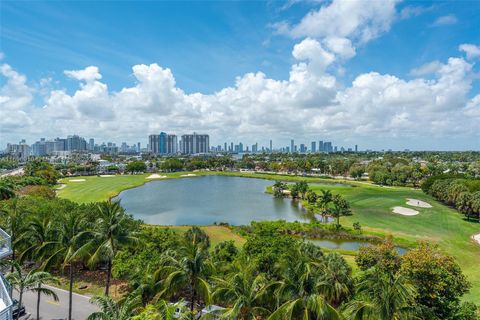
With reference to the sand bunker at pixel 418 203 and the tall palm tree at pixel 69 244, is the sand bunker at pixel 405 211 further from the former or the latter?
the tall palm tree at pixel 69 244

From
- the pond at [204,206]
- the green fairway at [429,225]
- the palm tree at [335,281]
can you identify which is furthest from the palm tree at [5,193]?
the green fairway at [429,225]

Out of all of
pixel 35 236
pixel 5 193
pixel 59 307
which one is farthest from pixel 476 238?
pixel 5 193

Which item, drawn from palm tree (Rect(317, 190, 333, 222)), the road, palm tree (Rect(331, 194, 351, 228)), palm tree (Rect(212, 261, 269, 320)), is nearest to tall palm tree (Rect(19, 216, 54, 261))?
the road

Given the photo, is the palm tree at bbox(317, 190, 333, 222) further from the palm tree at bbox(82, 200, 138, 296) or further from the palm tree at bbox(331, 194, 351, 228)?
the palm tree at bbox(82, 200, 138, 296)

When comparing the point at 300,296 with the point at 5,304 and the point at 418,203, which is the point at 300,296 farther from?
the point at 418,203

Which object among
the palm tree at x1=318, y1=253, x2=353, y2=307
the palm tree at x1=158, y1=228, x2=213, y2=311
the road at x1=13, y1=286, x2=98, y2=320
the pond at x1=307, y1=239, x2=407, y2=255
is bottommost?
the pond at x1=307, y1=239, x2=407, y2=255
